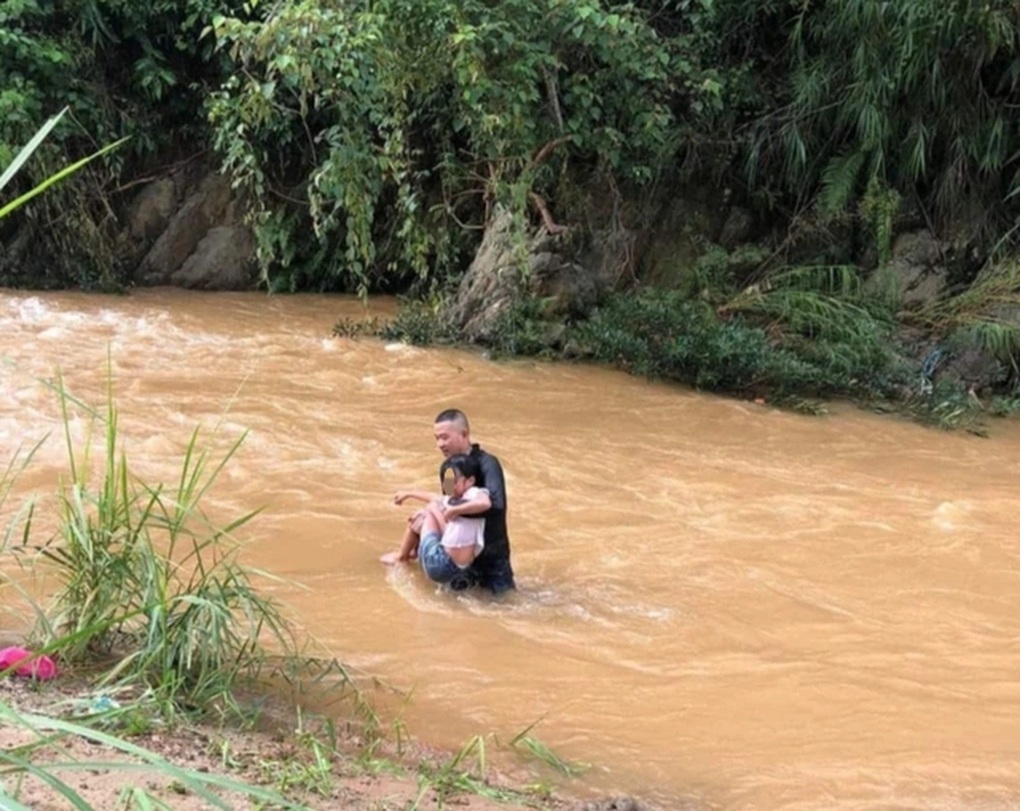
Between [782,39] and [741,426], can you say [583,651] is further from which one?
[782,39]

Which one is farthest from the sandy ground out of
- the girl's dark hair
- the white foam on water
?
the white foam on water

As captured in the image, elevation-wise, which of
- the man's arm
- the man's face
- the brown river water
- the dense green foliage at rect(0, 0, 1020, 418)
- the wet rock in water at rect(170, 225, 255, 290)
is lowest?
the brown river water

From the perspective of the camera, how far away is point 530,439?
830cm

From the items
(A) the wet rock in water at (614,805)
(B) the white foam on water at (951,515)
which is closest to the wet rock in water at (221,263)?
(B) the white foam on water at (951,515)

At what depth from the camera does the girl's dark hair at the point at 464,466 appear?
17.6ft

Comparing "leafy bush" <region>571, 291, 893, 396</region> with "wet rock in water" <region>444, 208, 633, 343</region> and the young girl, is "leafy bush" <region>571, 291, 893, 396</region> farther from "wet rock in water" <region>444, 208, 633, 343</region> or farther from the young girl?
the young girl

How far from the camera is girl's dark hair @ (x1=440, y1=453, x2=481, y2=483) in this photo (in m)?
5.36

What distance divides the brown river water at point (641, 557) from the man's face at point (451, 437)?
0.69 metres

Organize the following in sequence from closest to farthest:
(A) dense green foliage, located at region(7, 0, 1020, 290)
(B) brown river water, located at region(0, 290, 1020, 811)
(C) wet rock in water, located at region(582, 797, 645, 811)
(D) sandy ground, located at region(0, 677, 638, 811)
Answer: (D) sandy ground, located at region(0, 677, 638, 811)
(C) wet rock in water, located at region(582, 797, 645, 811)
(B) brown river water, located at region(0, 290, 1020, 811)
(A) dense green foliage, located at region(7, 0, 1020, 290)

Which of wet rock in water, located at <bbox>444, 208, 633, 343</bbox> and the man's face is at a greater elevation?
wet rock in water, located at <bbox>444, 208, 633, 343</bbox>

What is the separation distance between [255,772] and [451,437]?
99.6 inches

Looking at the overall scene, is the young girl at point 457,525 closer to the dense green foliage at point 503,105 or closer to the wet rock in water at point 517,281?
the dense green foliage at point 503,105

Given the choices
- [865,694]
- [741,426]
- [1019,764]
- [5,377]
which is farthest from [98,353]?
[1019,764]

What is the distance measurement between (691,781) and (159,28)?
41.4 feet
